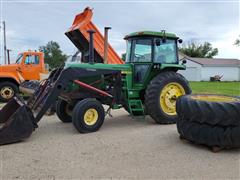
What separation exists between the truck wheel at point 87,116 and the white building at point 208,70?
3107 cm

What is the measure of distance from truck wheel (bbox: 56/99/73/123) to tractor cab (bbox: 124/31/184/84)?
71.2 inches

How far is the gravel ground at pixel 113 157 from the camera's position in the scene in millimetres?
3279

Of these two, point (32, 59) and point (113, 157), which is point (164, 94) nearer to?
point (113, 157)

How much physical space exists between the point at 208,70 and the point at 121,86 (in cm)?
3182

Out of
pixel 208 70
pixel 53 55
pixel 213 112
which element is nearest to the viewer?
pixel 213 112

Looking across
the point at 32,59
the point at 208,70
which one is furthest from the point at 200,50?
the point at 32,59

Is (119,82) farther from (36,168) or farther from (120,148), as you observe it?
(36,168)

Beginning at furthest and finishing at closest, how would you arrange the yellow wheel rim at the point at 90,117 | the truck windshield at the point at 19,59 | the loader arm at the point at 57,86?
1. the truck windshield at the point at 19,59
2. the yellow wheel rim at the point at 90,117
3. the loader arm at the point at 57,86

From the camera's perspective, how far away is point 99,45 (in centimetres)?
880

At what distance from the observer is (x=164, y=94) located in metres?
6.20

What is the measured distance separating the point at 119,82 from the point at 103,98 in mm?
547

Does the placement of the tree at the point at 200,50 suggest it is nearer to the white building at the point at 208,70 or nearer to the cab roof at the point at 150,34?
the white building at the point at 208,70

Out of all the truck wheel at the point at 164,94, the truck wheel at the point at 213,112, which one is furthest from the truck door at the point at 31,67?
the truck wheel at the point at 213,112

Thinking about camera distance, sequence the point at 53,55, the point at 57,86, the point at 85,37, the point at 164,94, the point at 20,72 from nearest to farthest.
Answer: the point at 57,86
the point at 164,94
the point at 85,37
the point at 20,72
the point at 53,55
